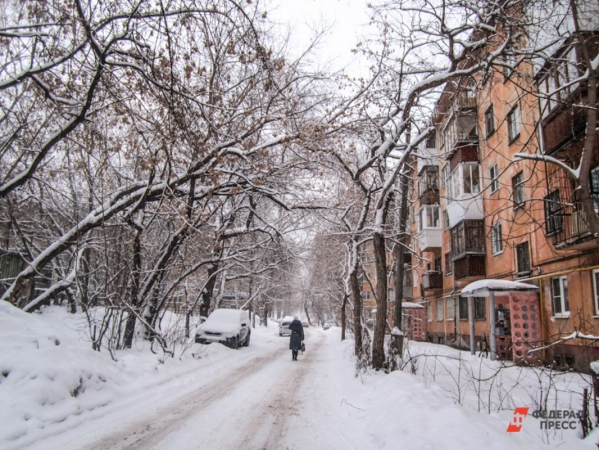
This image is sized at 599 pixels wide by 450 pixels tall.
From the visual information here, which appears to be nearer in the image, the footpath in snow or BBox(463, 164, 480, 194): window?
the footpath in snow

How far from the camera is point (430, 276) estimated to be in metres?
27.4

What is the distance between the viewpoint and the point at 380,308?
9.83 m

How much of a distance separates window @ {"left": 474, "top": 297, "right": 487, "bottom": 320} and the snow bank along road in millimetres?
14448

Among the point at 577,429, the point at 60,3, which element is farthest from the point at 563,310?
the point at 60,3

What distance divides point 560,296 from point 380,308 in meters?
8.57

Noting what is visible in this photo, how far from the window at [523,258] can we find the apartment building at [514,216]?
0.04 m

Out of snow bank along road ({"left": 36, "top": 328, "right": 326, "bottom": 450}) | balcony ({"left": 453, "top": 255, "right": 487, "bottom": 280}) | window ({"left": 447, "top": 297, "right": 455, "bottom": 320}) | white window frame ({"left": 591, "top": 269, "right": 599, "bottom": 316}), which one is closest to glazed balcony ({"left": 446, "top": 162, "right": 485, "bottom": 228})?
balcony ({"left": 453, "top": 255, "right": 487, "bottom": 280})

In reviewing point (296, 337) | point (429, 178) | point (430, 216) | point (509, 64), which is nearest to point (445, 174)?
point (429, 178)

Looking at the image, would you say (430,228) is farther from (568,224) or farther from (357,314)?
(357,314)

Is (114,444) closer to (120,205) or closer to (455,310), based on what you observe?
(120,205)

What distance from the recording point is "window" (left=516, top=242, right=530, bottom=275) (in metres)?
16.6

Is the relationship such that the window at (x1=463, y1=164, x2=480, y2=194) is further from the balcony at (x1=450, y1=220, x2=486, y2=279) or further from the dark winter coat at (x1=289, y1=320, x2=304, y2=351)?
the dark winter coat at (x1=289, y1=320, x2=304, y2=351)

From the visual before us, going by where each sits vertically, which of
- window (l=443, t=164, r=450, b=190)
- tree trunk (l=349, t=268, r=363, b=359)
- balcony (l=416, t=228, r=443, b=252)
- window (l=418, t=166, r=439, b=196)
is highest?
window (l=418, t=166, r=439, b=196)

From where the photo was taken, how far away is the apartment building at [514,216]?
8.30 metres
